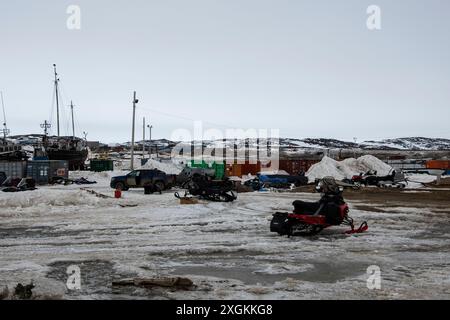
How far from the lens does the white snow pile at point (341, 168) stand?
42.0m

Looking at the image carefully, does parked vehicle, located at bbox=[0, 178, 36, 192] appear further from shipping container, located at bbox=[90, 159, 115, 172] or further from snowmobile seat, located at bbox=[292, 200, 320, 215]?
shipping container, located at bbox=[90, 159, 115, 172]

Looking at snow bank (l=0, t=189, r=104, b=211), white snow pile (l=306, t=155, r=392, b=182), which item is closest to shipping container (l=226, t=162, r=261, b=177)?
white snow pile (l=306, t=155, r=392, b=182)

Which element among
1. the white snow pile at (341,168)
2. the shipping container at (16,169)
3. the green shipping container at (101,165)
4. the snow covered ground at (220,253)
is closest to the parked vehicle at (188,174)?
the white snow pile at (341,168)

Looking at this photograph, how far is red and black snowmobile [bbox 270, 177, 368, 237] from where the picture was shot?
42.0ft

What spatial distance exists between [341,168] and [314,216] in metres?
33.2

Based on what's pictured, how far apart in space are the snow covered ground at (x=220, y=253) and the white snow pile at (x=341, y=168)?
75.3 ft

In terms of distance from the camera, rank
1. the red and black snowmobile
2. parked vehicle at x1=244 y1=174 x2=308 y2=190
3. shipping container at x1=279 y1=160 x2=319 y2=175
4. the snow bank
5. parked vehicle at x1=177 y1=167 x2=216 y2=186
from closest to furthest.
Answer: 1. the red and black snowmobile
2. the snow bank
3. parked vehicle at x1=177 y1=167 x2=216 y2=186
4. parked vehicle at x1=244 y1=174 x2=308 y2=190
5. shipping container at x1=279 y1=160 x2=319 y2=175

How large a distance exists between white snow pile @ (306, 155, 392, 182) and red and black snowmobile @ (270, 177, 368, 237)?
26.8m

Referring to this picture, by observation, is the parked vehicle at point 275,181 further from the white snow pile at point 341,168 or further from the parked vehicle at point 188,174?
the white snow pile at point 341,168

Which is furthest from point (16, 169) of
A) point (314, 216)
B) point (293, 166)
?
point (314, 216)

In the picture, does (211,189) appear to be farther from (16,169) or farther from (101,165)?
(101,165)

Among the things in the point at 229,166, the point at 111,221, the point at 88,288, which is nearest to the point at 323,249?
the point at 88,288
